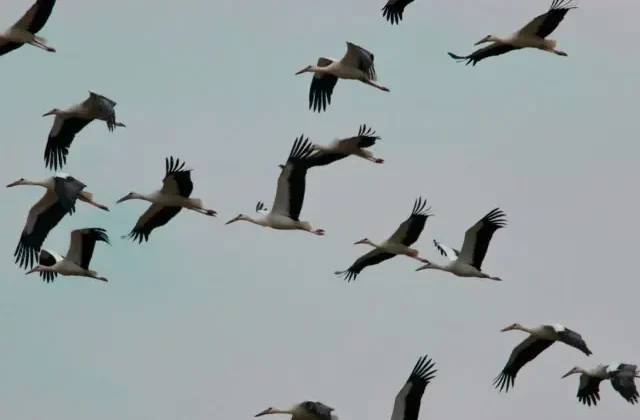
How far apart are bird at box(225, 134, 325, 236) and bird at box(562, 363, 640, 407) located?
4.23 m

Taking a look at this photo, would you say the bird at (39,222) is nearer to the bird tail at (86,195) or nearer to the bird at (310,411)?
the bird tail at (86,195)

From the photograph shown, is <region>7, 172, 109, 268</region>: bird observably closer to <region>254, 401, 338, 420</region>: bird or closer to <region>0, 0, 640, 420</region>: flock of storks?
<region>0, 0, 640, 420</region>: flock of storks

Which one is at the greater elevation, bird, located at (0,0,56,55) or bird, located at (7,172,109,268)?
bird, located at (0,0,56,55)

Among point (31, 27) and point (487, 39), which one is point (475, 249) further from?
point (31, 27)

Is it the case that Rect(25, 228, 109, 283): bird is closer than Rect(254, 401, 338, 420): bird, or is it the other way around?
Rect(254, 401, 338, 420): bird

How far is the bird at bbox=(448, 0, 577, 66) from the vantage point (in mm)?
27391

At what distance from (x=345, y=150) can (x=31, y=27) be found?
489 cm

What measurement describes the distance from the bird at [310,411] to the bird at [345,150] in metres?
4.96

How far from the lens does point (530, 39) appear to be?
28.1 metres

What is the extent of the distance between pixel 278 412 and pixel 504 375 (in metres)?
4.14

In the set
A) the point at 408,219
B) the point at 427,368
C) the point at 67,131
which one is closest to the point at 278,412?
the point at 427,368

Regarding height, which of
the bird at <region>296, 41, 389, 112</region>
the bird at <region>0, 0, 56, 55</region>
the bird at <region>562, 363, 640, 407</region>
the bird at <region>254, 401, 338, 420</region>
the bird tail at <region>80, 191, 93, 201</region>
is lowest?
the bird at <region>254, 401, 338, 420</region>

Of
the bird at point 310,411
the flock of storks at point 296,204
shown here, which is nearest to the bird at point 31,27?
the flock of storks at point 296,204

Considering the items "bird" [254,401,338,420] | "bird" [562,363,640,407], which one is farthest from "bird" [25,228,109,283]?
"bird" [562,363,640,407]
